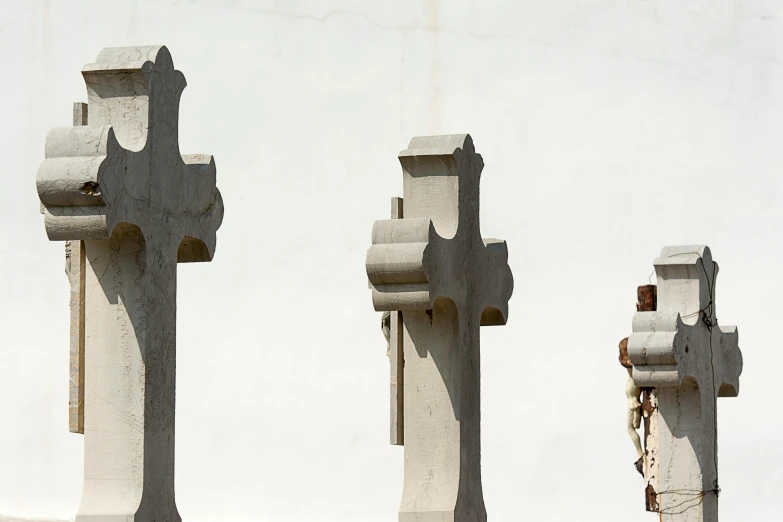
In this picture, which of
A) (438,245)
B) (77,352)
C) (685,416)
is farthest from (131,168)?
(685,416)

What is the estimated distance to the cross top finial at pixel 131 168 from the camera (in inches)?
178

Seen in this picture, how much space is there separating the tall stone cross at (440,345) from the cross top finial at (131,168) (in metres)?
0.69

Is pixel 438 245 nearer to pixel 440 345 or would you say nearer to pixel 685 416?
pixel 440 345

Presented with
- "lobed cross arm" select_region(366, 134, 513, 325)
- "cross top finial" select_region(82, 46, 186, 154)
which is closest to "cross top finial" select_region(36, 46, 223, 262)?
"cross top finial" select_region(82, 46, 186, 154)

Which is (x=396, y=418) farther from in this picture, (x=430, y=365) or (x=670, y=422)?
(x=670, y=422)

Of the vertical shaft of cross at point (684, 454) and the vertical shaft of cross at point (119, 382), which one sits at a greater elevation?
the vertical shaft of cross at point (119, 382)

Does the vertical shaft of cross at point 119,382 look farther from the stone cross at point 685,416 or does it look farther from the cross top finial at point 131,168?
the stone cross at point 685,416

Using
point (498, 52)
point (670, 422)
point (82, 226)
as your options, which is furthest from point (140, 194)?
point (498, 52)

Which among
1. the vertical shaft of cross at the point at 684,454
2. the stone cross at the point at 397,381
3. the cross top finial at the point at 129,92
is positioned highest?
the cross top finial at the point at 129,92

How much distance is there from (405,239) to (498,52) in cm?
634

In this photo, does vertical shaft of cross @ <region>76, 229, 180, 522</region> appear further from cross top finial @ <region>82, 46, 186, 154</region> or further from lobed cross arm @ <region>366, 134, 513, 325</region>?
lobed cross arm @ <region>366, 134, 513, 325</region>

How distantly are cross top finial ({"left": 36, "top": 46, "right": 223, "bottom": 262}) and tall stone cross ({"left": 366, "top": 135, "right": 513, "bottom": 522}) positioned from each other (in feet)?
2.27

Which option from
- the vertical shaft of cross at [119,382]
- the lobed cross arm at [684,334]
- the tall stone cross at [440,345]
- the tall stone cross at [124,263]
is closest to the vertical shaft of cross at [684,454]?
the lobed cross arm at [684,334]

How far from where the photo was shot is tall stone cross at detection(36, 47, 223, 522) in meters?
4.54
